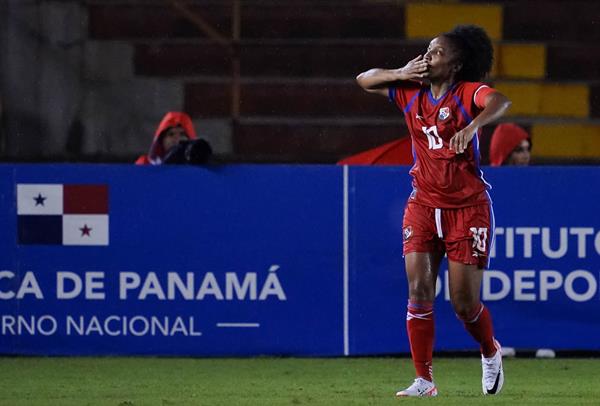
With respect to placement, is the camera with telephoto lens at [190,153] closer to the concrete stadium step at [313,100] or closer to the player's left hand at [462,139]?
the player's left hand at [462,139]

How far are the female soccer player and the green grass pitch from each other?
1.47ft

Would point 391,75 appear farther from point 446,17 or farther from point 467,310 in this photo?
point 446,17

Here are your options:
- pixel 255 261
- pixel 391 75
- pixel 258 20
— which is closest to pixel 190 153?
pixel 255 261

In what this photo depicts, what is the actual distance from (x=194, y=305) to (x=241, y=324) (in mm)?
330

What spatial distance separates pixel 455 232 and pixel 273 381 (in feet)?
5.88

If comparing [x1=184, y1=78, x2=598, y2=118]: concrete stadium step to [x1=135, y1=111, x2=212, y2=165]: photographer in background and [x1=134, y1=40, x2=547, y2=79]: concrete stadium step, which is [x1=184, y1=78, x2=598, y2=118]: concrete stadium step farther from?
[x1=135, y1=111, x2=212, y2=165]: photographer in background

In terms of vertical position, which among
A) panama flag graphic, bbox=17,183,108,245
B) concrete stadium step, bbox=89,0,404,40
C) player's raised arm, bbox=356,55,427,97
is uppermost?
concrete stadium step, bbox=89,0,404,40

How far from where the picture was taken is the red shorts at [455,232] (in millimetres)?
7199

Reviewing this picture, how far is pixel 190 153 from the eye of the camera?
9.69 metres

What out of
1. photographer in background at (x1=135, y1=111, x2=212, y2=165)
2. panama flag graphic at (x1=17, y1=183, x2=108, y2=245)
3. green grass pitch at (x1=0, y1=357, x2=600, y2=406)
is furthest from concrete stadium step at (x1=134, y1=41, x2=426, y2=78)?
green grass pitch at (x1=0, y1=357, x2=600, y2=406)

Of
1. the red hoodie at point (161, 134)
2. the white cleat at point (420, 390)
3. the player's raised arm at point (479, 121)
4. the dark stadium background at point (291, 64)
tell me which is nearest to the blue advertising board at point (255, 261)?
the red hoodie at point (161, 134)

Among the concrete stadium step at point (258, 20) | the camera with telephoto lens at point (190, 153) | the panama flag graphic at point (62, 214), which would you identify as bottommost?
the panama flag graphic at point (62, 214)

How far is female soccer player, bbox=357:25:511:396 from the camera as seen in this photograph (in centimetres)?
712

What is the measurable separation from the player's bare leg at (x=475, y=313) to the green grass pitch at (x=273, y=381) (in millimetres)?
141
